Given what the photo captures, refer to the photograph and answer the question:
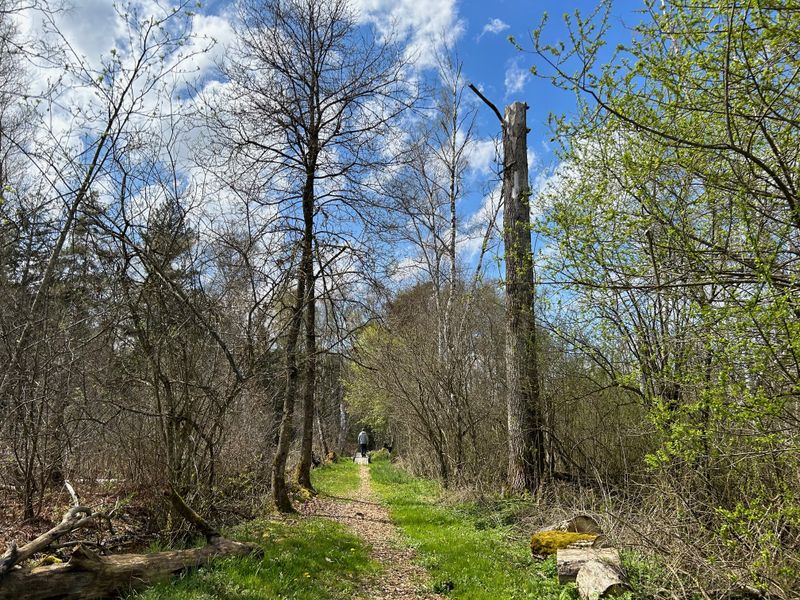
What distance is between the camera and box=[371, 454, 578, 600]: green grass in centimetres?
501

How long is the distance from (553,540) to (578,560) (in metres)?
0.85

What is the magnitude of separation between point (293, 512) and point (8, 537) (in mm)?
4413

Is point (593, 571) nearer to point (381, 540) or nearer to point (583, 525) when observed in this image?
point (583, 525)

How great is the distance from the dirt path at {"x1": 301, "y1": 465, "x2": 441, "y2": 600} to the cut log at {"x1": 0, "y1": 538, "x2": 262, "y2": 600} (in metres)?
1.93

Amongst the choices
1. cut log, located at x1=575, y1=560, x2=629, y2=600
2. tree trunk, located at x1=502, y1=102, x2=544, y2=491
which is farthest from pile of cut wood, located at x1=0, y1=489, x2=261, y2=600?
tree trunk, located at x1=502, y1=102, x2=544, y2=491

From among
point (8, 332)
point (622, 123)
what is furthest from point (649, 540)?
point (8, 332)

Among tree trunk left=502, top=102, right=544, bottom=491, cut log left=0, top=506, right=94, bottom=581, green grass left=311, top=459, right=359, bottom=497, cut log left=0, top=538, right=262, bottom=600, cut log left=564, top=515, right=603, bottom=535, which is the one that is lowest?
green grass left=311, top=459, right=359, bottom=497

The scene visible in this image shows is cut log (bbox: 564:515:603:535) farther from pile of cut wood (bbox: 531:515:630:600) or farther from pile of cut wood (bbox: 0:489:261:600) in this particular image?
pile of cut wood (bbox: 0:489:261:600)

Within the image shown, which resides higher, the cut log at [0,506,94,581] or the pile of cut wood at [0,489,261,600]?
the cut log at [0,506,94,581]

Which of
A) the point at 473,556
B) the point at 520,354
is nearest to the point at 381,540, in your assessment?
the point at 473,556

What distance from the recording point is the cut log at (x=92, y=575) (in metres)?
3.88

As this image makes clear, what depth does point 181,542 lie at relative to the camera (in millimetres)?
5777

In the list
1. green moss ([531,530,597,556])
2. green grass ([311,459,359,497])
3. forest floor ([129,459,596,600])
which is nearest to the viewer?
forest floor ([129,459,596,600])

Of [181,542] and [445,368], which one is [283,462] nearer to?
[181,542]
